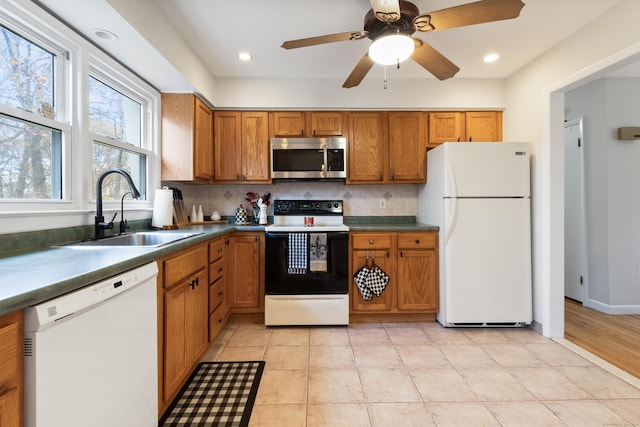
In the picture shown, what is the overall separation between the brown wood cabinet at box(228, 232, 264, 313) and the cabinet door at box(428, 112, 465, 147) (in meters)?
2.07

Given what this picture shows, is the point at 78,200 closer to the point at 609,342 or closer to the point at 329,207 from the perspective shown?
the point at 329,207

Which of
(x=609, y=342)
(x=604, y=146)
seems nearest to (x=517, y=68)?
(x=604, y=146)

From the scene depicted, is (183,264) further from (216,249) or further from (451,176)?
(451,176)

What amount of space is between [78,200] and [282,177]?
1.70 metres

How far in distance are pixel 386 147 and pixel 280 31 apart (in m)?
1.51

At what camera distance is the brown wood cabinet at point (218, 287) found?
2252 mm

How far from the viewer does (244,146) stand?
3.12 meters

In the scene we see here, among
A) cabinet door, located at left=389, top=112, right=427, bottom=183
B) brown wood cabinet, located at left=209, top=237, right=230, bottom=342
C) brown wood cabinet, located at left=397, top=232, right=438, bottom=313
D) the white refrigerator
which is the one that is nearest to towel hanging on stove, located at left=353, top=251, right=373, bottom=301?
brown wood cabinet, located at left=397, top=232, right=438, bottom=313

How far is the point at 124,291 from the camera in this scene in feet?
3.68

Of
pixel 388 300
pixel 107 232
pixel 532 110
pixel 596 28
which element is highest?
pixel 596 28

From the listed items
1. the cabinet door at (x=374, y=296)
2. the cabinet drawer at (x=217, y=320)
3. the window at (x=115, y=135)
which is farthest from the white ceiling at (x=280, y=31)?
the cabinet drawer at (x=217, y=320)

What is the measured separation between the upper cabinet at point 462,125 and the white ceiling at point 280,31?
44 cm

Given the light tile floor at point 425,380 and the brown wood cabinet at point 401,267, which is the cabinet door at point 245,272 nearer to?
the light tile floor at point 425,380

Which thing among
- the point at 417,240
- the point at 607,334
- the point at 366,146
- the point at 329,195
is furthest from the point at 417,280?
the point at 607,334
